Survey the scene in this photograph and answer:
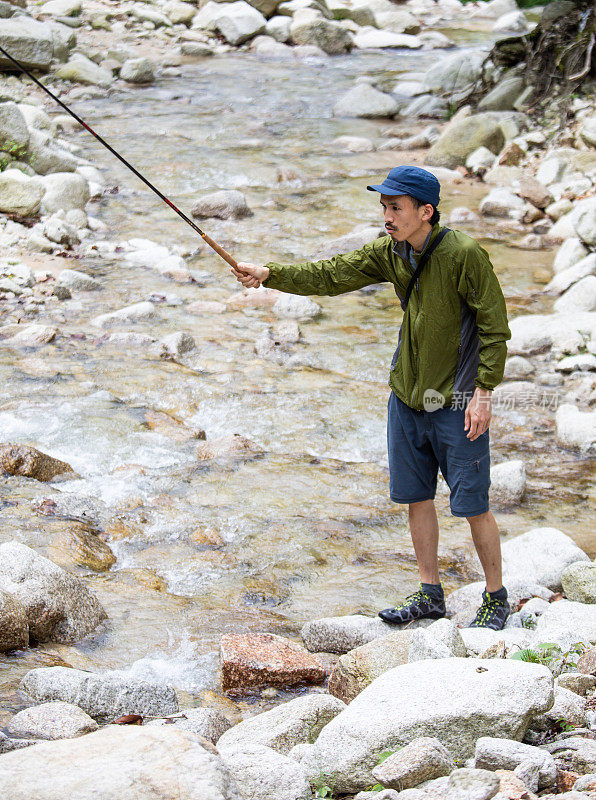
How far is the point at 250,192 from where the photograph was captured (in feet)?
41.2

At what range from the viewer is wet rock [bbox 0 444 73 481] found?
18.8ft

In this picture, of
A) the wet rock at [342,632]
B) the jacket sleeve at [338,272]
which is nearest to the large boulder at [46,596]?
the wet rock at [342,632]

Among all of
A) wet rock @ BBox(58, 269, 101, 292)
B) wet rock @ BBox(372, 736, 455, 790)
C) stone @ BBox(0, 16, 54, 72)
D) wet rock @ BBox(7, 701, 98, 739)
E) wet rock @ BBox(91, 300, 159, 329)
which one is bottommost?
wet rock @ BBox(91, 300, 159, 329)

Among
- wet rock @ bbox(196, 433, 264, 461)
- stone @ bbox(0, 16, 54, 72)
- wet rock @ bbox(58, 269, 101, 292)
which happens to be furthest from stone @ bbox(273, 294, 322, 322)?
stone @ bbox(0, 16, 54, 72)

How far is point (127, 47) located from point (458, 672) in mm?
19760

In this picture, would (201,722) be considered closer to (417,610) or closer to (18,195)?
(417,610)

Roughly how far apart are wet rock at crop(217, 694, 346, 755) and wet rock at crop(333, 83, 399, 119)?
14569 millimetres

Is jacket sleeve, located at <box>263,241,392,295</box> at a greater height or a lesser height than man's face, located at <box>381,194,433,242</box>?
lesser

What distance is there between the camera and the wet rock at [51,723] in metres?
2.98

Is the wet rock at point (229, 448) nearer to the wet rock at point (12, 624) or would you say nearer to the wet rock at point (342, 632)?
the wet rock at point (342, 632)

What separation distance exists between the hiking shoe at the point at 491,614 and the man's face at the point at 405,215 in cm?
168

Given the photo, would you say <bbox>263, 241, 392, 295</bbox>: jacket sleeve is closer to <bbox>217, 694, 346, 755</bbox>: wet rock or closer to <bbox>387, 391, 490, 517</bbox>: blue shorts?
<bbox>387, 391, 490, 517</bbox>: blue shorts

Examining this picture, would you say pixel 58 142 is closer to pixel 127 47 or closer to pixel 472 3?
pixel 127 47

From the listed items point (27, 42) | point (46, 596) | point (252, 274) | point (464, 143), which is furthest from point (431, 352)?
point (27, 42)
